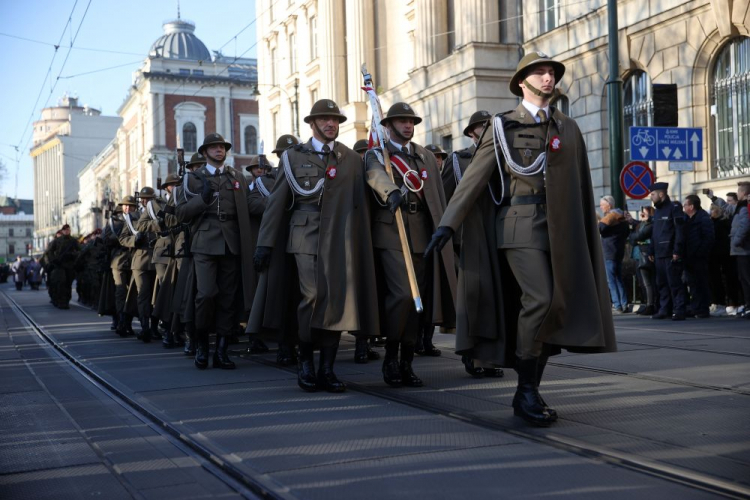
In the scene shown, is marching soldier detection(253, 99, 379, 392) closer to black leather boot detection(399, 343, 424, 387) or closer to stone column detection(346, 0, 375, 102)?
black leather boot detection(399, 343, 424, 387)

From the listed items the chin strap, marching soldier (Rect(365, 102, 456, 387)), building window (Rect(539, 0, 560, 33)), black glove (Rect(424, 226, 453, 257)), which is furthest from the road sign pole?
black glove (Rect(424, 226, 453, 257))

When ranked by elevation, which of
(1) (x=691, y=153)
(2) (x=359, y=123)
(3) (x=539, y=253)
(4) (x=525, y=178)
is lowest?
(3) (x=539, y=253)

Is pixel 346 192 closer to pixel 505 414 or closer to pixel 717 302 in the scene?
pixel 505 414

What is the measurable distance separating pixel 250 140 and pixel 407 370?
7894 cm

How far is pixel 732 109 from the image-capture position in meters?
19.0

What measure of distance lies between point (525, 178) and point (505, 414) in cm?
153

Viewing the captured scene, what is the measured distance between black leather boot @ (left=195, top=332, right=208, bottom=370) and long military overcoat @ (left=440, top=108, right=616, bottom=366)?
3.97 m

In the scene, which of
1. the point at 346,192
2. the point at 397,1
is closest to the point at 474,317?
the point at 346,192

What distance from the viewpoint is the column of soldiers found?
5902mm

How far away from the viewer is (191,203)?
9531 millimetres

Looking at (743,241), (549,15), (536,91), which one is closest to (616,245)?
(743,241)

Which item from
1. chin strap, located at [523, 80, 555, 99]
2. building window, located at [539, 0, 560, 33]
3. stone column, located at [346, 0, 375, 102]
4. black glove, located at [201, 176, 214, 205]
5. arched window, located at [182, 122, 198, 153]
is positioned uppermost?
arched window, located at [182, 122, 198, 153]

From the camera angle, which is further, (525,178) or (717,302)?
(717,302)

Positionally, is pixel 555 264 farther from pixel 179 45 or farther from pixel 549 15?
pixel 179 45
